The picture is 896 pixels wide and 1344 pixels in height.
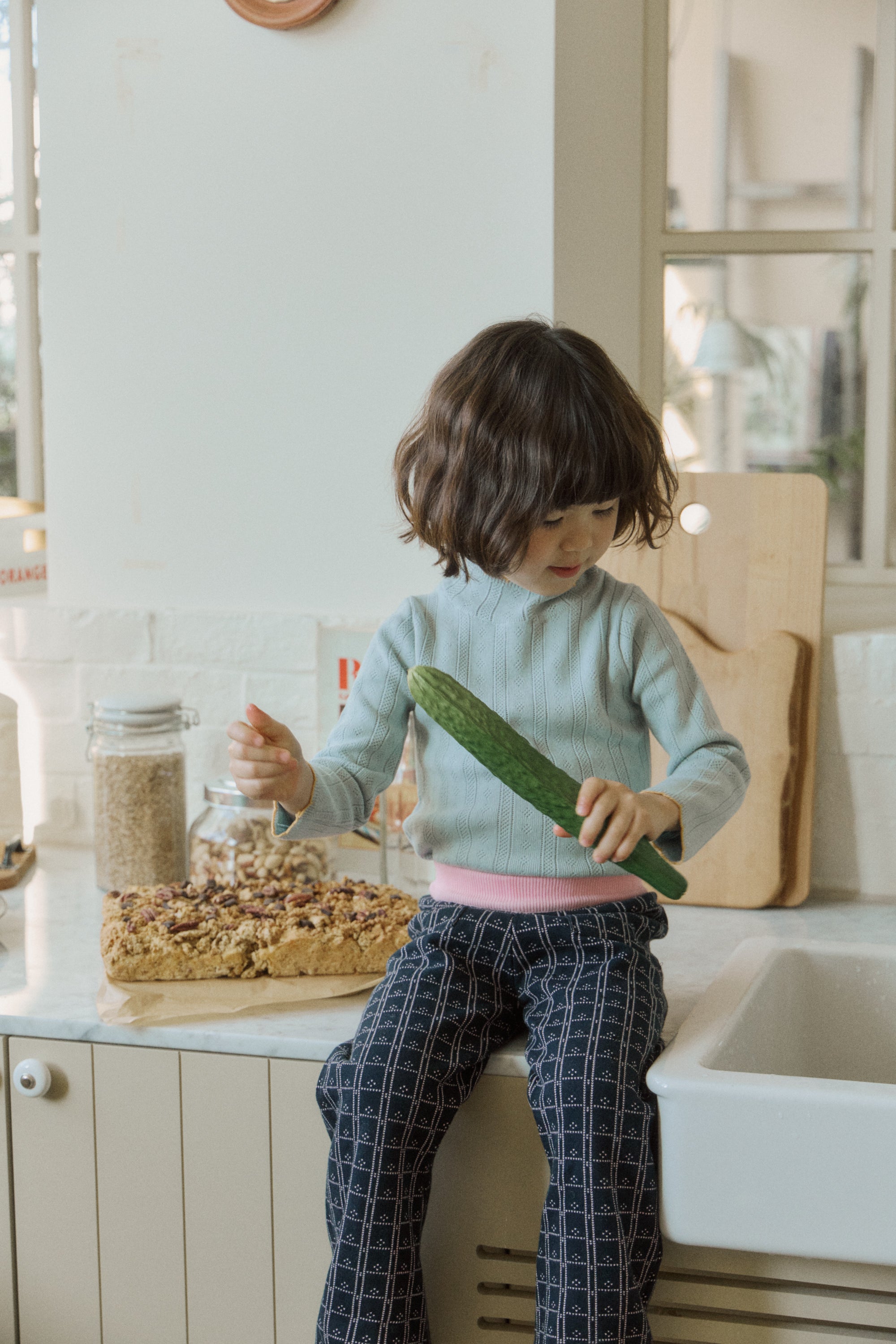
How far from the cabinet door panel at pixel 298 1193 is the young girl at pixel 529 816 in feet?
0.19

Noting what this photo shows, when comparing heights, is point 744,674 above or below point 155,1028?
above

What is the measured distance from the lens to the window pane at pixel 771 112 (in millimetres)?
1566

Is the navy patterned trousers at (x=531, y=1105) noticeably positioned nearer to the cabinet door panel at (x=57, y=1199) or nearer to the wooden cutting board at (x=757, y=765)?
the cabinet door panel at (x=57, y=1199)

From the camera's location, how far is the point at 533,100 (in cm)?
138

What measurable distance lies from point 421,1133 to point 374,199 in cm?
101

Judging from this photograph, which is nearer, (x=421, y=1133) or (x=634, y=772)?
(x=421, y=1133)

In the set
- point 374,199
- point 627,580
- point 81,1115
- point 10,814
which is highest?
point 374,199

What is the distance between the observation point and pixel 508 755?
32.6 inches

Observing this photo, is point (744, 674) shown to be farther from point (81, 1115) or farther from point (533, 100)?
point (81, 1115)

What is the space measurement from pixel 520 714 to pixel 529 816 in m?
0.08

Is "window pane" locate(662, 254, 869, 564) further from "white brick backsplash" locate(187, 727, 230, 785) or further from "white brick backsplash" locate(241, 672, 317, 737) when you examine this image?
"white brick backsplash" locate(187, 727, 230, 785)

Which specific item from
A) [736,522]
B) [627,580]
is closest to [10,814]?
[627,580]

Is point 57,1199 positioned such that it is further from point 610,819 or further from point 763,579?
point 763,579

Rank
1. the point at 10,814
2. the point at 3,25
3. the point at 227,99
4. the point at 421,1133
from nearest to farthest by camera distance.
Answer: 1. the point at 421,1133
2. the point at 227,99
3. the point at 10,814
4. the point at 3,25
